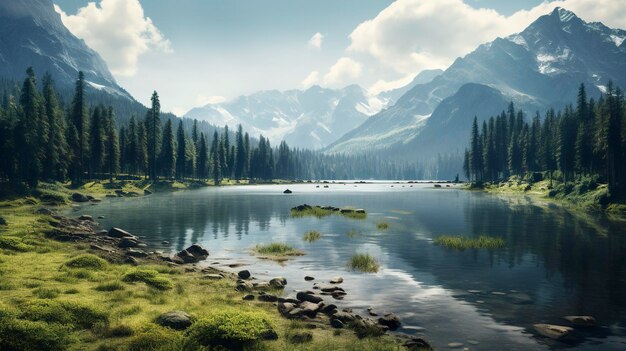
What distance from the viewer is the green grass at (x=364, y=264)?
28.0m

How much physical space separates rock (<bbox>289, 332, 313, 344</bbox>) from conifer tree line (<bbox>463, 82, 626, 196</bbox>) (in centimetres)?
7770

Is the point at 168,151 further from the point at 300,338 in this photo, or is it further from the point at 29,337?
the point at 300,338

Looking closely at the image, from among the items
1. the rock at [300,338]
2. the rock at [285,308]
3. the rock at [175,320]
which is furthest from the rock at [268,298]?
the rock at [300,338]

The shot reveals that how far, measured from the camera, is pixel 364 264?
28.8 metres

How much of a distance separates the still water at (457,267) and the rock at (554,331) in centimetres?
42

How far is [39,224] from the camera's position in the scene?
1560 inches

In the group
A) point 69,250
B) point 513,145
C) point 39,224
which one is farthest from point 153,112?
point 513,145

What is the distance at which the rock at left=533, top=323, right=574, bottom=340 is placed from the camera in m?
16.1

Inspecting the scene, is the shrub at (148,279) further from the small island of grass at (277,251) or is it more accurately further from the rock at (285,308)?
the small island of grass at (277,251)

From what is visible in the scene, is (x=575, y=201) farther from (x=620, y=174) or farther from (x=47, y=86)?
(x=47, y=86)

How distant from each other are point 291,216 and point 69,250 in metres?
34.2

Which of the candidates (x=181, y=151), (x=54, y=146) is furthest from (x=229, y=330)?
(x=181, y=151)

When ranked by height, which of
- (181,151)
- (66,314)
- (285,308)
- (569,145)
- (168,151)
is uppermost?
(569,145)

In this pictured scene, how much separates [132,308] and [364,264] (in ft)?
51.9
